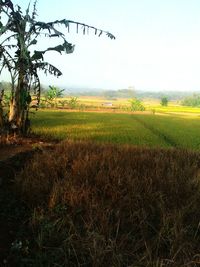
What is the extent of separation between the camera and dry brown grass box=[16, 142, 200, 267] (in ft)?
12.4

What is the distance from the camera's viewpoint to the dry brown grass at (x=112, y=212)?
12.4ft

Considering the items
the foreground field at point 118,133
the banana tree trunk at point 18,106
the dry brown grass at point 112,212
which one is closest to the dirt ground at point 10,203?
the dry brown grass at point 112,212

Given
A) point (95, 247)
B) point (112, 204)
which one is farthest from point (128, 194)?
point (95, 247)

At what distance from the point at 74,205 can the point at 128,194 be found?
2.59 ft

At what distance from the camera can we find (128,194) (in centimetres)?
508

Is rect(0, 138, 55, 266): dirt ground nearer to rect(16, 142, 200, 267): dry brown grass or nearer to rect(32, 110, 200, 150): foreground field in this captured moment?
rect(16, 142, 200, 267): dry brown grass

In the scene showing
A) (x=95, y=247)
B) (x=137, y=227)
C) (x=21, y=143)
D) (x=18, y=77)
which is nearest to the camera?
(x=95, y=247)

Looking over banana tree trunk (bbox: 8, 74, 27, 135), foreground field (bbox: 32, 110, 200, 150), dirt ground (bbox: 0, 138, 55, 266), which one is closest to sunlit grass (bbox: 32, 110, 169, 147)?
foreground field (bbox: 32, 110, 200, 150)

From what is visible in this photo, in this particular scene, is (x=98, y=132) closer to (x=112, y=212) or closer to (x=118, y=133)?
(x=118, y=133)

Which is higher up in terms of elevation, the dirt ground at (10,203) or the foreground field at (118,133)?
the dirt ground at (10,203)

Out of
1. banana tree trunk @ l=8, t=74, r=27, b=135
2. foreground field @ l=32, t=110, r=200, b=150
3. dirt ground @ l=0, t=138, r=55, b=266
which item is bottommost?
foreground field @ l=32, t=110, r=200, b=150

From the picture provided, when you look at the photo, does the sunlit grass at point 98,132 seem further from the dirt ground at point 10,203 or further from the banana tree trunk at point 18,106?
the dirt ground at point 10,203

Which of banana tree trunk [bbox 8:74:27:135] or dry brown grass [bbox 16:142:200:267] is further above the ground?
banana tree trunk [bbox 8:74:27:135]

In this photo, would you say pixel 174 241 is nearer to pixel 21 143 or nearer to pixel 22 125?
pixel 21 143
